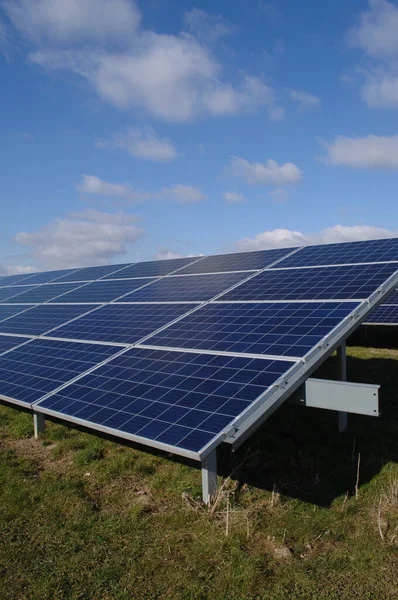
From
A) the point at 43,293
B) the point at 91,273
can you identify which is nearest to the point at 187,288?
the point at 43,293

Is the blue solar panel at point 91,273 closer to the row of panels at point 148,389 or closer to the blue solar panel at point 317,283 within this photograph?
the blue solar panel at point 317,283

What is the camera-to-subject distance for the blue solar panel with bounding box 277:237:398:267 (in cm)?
1476

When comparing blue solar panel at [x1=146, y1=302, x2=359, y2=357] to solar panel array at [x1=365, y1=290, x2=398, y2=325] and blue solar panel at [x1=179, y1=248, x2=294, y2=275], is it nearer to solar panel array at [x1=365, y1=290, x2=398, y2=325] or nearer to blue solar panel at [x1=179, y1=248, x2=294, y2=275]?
blue solar panel at [x1=179, y1=248, x2=294, y2=275]

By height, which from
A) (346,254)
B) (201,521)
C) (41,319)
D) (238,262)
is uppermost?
(346,254)

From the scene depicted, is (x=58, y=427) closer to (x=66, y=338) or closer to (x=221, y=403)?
(x=66, y=338)

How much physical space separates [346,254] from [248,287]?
12.8ft

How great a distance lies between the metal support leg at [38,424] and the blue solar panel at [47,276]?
57.2 feet

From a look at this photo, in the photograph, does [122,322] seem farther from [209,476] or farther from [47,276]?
[47,276]

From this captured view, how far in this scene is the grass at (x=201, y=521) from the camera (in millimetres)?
6695

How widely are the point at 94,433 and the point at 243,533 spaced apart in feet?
20.7

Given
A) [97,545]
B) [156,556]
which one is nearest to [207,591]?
[156,556]

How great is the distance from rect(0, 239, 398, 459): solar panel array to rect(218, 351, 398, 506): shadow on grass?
2.41 m

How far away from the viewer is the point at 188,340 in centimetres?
1173

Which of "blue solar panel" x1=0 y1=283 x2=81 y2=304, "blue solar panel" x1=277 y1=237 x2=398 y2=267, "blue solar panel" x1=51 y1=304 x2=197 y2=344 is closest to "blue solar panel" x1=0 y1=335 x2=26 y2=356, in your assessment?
"blue solar panel" x1=51 y1=304 x2=197 y2=344
